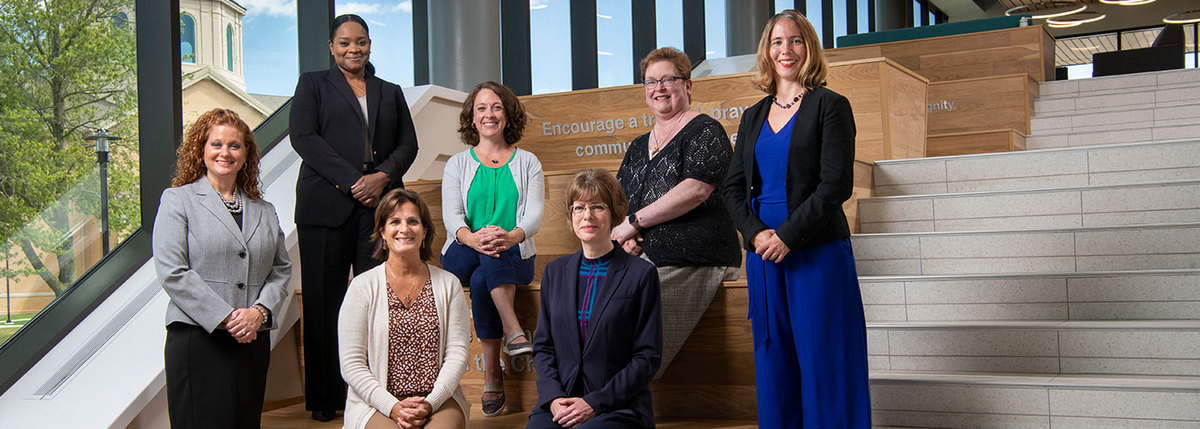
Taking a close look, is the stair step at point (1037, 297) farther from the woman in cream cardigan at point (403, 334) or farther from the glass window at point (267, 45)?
the glass window at point (267, 45)

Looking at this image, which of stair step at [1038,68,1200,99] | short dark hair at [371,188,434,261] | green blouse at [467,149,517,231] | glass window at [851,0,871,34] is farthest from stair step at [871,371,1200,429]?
glass window at [851,0,871,34]

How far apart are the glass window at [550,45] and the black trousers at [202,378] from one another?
6031mm

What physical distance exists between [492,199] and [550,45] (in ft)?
18.0

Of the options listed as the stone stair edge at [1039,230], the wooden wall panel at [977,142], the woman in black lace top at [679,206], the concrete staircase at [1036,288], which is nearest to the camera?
the concrete staircase at [1036,288]

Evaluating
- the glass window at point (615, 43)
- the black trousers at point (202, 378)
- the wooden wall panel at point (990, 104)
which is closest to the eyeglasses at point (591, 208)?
the black trousers at point (202, 378)

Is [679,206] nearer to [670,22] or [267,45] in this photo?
[267,45]

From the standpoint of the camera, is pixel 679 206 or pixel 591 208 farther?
pixel 679 206

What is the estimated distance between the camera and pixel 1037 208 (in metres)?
3.89

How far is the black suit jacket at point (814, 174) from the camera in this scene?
92.5 inches

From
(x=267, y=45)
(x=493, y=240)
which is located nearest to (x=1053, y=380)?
(x=493, y=240)

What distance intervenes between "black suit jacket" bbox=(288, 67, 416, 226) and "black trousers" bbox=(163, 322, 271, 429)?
2.45 ft

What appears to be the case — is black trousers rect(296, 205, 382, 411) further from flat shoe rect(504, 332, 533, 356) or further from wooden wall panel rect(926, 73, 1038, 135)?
wooden wall panel rect(926, 73, 1038, 135)

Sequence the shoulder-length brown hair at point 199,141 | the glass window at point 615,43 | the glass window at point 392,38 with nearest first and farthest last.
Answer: the shoulder-length brown hair at point 199,141, the glass window at point 392,38, the glass window at point 615,43

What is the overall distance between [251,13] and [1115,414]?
16.5 feet
